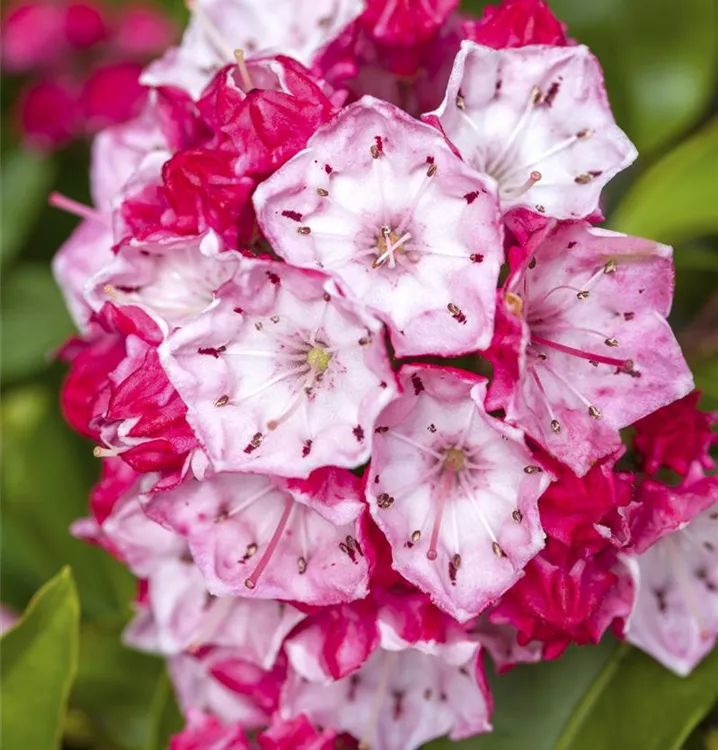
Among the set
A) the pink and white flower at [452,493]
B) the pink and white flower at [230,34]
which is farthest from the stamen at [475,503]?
the pink and white flower at [230,34]

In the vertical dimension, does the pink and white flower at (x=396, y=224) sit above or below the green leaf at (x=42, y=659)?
above

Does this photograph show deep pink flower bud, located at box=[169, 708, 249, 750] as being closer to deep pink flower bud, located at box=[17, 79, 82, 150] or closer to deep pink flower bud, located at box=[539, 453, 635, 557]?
deep pink flower bud, located at box=[539, 453, 635, 557]

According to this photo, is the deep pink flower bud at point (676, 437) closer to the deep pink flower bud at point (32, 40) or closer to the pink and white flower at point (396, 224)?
the pink and white flower at point (396, 224)

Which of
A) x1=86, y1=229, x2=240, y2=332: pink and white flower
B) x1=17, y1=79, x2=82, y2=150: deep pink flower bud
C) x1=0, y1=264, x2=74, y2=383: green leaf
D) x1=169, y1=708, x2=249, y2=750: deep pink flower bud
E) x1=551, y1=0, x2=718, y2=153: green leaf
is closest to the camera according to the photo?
x1=86, y1=229, x2=240, y2=332: pink and white flower

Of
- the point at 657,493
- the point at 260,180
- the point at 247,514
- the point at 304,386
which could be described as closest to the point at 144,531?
the point at 247,514

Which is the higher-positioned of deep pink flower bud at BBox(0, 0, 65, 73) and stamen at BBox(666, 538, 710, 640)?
deep pink flower bud at BBox(0, 0, 65, 73)

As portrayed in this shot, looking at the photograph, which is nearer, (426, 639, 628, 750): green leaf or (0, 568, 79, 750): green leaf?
(0, 568, 79, 750): green leaf

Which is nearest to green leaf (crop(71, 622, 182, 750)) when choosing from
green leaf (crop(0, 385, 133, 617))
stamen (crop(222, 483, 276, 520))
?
green leaf (crop(0, 385, 133, 617))

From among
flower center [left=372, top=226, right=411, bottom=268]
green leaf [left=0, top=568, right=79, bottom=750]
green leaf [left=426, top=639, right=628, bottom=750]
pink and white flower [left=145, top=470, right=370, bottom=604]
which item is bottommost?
green leaf [left=426, top=639, right=628, bottom=750]
